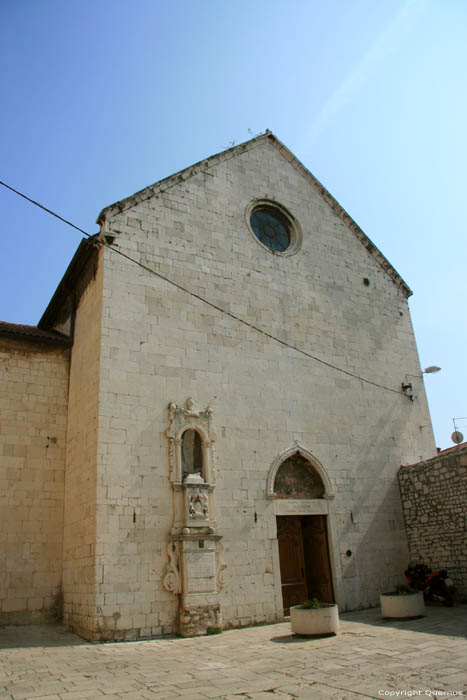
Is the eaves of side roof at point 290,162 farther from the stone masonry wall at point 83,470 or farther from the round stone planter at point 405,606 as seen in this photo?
the round stone planter at point 405,606

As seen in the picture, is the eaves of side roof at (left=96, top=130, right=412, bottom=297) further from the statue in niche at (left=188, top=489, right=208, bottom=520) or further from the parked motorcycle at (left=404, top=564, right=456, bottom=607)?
the parked motorcycle at (left=404, top=564, right=456, bottom=607)

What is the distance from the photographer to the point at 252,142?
14.8m

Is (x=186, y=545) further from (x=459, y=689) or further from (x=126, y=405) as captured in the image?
(x=459, y=689)

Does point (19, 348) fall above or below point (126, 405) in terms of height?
above

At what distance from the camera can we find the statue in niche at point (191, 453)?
1047 cm

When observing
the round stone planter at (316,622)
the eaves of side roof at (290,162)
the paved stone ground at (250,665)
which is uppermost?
the eaves of side roof at (290,162)

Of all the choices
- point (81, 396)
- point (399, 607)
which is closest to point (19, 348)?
point (81, 396)

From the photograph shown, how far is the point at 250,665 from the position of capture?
6.78 meters

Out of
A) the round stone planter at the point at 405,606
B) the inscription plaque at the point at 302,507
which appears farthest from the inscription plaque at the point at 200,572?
the round stone planter at the point at 405,606

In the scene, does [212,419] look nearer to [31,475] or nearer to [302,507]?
[302,507]

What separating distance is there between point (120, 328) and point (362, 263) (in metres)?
8.16

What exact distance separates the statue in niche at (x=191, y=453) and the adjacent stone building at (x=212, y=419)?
0.04 meters

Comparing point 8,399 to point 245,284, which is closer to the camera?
point 8,399

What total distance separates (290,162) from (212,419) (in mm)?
8524
